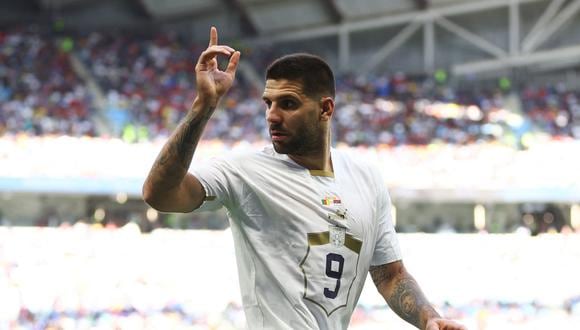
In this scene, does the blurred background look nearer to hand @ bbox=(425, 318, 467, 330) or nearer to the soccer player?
the soccer player

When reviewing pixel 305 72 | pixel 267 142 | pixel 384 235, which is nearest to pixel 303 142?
pixel 305 72

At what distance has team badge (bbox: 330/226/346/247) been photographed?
3.23 meters

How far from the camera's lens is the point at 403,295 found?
3.49m

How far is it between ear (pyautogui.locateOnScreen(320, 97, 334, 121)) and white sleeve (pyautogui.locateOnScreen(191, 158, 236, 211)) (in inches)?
13.8

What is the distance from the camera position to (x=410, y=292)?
11.4ft

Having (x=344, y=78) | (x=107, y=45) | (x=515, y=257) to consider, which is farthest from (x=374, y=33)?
(x=515, y=257)

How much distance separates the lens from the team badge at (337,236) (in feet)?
10.6

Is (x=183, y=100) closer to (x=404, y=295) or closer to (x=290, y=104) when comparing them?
(x=404, y=295)

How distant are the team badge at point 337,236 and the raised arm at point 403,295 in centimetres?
36

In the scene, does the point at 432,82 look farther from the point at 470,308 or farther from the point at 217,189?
the point at 217,189

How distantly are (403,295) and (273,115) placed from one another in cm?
81

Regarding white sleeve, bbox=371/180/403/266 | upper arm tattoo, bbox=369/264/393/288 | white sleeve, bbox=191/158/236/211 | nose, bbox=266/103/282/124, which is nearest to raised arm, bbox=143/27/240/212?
white sleeve, bbox=191/158/236/211

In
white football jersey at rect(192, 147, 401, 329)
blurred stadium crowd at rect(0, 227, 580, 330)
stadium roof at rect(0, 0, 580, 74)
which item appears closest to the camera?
white football jersey at rect(192, 147, 401, 329)

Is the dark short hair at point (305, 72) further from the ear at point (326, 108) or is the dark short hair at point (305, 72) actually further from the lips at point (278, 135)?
the lips at point (278, 135)
